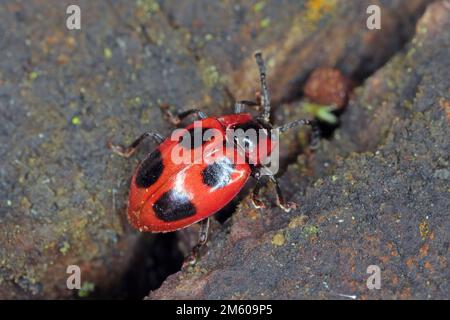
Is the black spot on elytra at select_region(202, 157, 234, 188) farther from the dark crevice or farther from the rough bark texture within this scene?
the dark crevice

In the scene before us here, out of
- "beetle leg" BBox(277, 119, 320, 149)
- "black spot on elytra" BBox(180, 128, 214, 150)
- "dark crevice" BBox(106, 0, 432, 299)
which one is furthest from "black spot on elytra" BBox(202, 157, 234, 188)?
"beetle leg" BBox(277, 119, 320, 149)

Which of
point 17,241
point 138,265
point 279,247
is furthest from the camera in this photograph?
point 138,265

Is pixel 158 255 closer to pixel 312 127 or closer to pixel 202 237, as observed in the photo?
pixel 202 237

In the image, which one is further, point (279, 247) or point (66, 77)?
point (66, 77)

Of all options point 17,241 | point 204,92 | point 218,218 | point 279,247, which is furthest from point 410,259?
point 17,241

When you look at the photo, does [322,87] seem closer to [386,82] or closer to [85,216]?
[386,82]

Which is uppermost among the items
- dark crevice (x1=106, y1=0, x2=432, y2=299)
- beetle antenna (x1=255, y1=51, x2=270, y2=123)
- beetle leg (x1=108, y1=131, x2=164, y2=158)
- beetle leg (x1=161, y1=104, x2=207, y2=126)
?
beetle antenna (x1=255, y1=51, x2=270, y2=123)

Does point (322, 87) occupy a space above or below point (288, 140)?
above

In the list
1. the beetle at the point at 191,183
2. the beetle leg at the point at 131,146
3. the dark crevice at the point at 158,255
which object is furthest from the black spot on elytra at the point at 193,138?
the dark crevice at the point at 158,255
